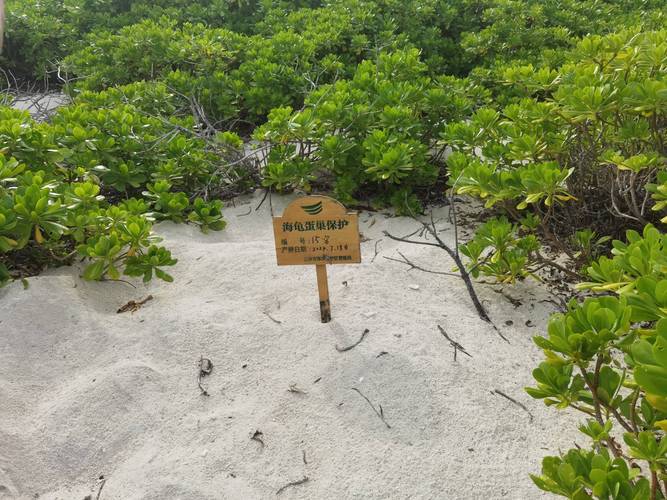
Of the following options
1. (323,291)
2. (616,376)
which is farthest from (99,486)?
(616,376)

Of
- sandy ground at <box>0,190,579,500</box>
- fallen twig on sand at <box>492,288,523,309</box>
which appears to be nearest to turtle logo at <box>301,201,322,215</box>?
sandy ground at <box>0,190,579,500</box>

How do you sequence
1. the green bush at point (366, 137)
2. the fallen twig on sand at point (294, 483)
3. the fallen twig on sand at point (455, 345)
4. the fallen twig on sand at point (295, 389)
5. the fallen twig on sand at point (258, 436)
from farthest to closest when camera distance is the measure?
1. the green bush at point (366, 137)
2. the fallen twig on sand at point (455, 345)
3. the fallen twig on sand at point (295, 389)
4. the fallen twig on sand at point (258, 436)
5. the fallen twig on sand at point (294, 483)

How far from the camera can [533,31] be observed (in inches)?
180

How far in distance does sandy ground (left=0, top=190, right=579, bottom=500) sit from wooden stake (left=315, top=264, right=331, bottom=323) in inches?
1.9

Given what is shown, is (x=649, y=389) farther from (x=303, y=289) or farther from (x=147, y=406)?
(x=303, y=289)

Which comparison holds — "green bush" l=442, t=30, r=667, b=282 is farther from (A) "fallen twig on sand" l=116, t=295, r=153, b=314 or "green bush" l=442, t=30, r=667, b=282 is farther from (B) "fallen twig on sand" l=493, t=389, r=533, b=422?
(A) "fallen twig on sand" l=116, t=295, r=153, b=314

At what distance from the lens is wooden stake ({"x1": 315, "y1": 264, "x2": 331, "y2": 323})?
2.15m

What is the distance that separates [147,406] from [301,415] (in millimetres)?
531

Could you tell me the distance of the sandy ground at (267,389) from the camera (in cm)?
161

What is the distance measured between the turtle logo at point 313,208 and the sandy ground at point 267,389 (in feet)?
1.49

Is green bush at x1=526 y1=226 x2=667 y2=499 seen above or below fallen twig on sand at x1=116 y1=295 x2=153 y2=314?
above

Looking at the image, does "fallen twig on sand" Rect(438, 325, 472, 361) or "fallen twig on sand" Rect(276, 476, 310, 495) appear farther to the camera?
"fallen twig on sand" Rect(438, 325, 472, 361)

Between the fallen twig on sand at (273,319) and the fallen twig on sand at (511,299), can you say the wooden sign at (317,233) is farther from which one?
the fallen twig on sand at (511,299)

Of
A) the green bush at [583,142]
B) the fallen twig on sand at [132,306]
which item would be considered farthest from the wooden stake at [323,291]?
the fallen twig on sand at [132,306]
